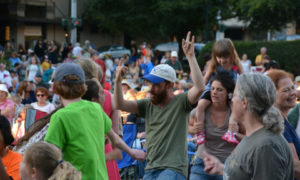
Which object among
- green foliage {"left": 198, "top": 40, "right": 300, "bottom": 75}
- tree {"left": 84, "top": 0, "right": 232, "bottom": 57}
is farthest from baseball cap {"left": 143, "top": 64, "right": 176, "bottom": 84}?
tree {"left": 84, "top": 0, "right": 232, "bottom": 57}

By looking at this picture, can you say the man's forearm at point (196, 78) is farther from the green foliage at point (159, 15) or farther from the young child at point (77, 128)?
the green foliage at point (159, 15)

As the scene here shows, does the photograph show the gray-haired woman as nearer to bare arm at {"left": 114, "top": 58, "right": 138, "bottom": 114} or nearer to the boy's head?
the boy's head

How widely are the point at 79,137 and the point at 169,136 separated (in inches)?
53.7

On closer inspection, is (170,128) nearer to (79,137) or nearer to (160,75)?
(160,75)

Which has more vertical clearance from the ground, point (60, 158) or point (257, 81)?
point (257, 81)

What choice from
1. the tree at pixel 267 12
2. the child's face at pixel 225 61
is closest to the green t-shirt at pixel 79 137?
the child's face at pixel 225 61

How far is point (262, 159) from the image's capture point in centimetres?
278

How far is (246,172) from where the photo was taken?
9.38 feet

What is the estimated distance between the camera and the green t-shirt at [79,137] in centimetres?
335

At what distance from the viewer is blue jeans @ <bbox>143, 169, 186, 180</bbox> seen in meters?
4.48

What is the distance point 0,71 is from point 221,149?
587 inches

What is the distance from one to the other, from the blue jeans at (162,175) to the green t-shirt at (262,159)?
5.08 ft

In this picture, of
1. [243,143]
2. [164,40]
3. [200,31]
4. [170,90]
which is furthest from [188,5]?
[243,143]

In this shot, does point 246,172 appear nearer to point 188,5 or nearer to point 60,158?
point 60,158
